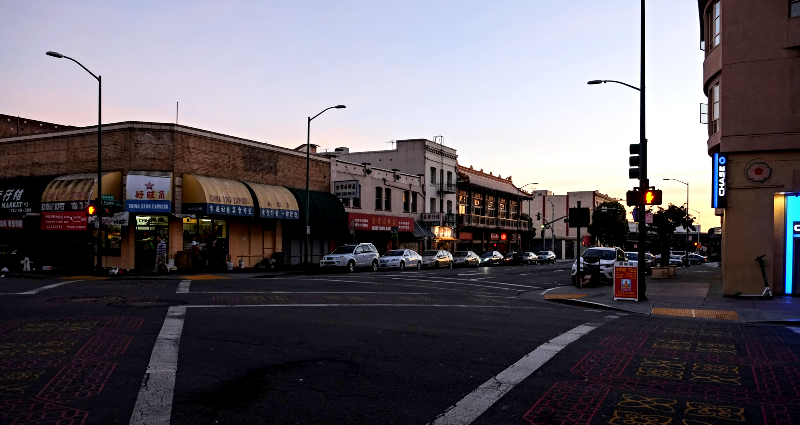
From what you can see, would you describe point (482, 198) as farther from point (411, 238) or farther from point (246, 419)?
point (246, 419)

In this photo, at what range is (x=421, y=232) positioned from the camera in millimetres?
54281

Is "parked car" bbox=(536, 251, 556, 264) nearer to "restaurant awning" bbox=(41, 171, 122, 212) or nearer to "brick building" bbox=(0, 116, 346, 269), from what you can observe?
"brick building" bbox=(0, 116, 346, 269)

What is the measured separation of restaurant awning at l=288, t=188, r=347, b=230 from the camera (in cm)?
3907

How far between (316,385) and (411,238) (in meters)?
47.2

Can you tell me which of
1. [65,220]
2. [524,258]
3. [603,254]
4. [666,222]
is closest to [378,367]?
[603,254]

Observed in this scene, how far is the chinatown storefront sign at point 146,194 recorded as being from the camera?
3089cm

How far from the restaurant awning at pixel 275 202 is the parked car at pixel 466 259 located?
17019 mm

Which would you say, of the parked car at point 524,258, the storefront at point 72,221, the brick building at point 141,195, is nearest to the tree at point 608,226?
the parked car at point 524,258

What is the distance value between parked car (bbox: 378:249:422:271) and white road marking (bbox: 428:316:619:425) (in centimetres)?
2962

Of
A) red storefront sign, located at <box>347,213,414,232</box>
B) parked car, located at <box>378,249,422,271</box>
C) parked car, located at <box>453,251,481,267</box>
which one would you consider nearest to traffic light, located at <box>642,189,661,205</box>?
parked car, located at <box>378,249,422,271</box>

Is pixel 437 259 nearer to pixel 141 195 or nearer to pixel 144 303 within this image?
pixel 141 195

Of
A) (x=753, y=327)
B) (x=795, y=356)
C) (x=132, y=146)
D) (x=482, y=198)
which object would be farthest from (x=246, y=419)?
(x=482, y=198)

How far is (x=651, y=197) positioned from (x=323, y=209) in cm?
2502

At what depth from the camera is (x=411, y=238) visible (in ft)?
178
